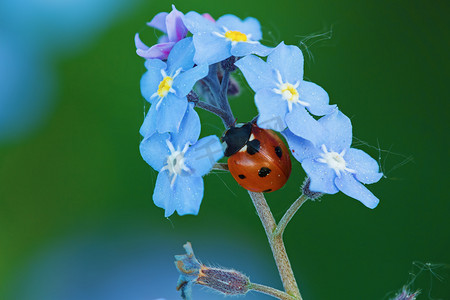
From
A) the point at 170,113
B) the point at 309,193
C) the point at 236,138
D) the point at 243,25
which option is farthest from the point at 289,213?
the point at 243,25

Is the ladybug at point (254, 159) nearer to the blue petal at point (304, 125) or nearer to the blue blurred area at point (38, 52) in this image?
the blue petal at point (304, 125)

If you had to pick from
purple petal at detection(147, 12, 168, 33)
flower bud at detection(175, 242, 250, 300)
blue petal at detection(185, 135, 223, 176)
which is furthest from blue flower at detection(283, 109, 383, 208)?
purple petal at detection(147, 12, 168, 33)

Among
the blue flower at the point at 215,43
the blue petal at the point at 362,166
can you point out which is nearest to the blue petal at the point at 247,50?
the blue flower at the point at 215,43

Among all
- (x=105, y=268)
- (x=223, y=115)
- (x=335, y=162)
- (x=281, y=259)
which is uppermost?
(x=223, y=115)

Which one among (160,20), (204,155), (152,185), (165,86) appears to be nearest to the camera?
(204,155)

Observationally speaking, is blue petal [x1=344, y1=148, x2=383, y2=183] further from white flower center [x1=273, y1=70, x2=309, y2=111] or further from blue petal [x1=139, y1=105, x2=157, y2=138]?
blue petal [x1=139, y1=105, x2=157, y2=138]

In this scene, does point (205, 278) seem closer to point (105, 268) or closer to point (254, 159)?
point (254, 159)

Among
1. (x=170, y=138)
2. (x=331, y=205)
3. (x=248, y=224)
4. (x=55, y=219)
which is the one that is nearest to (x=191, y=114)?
(x=170, y=138)

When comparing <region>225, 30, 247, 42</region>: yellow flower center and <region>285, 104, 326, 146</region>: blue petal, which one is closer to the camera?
<region>285, 104, 326, 146</region>: blue petal
